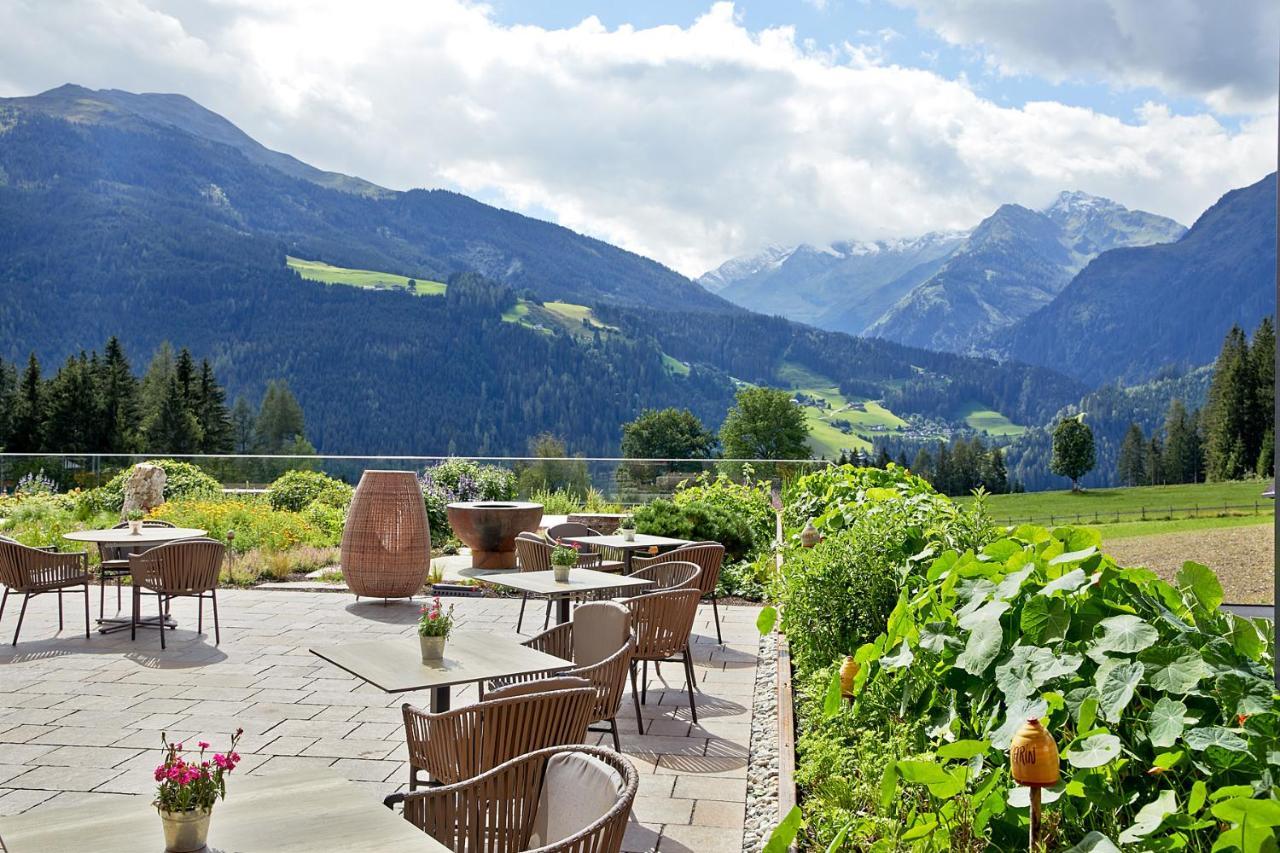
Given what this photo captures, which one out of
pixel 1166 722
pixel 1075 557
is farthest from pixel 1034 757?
pixel 1075 557

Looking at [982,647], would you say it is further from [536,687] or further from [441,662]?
[441,662]

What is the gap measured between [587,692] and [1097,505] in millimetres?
68716

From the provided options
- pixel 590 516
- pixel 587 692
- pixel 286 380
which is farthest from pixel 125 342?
pixel 587 692

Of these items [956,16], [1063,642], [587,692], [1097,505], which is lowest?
[1097,505]

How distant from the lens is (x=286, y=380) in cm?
10281

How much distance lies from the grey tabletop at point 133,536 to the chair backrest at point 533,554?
2.34 metres

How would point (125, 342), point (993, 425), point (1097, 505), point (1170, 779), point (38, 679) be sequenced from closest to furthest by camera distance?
1. point (1170, 779)
2. point (38, 679)
3. point (1097, 505)
4. point (125, 342)
5. point (993, 425)

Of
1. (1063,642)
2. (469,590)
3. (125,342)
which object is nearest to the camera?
(1063,642)

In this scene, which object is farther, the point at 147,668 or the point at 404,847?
the point at 147,668

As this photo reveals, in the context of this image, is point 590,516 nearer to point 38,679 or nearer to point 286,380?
point 38,679

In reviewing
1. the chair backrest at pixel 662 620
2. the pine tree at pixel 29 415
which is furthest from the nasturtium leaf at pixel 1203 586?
the pine tree at pixel 29 415

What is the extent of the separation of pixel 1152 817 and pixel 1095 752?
0.48ft

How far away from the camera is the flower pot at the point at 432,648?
3.72 meters

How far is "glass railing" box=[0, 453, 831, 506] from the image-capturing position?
13156mm
